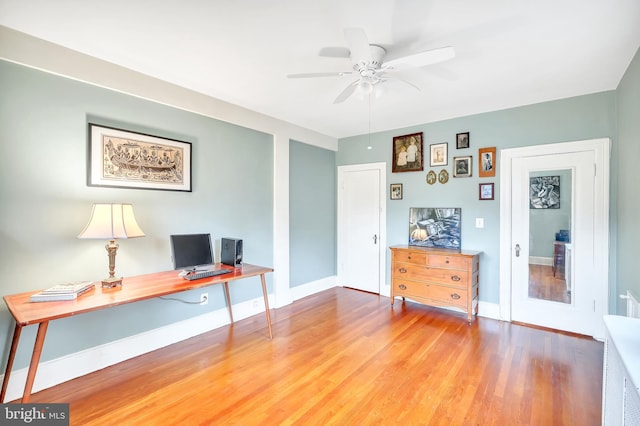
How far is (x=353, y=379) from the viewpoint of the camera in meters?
2.25

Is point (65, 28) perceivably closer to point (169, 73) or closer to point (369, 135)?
point (169, 73)

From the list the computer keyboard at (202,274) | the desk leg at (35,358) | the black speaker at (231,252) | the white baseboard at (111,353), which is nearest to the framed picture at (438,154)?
the black speaker at (231,252)

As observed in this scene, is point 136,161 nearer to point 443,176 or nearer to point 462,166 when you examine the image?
point 443,176

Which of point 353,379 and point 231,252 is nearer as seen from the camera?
point 353,379

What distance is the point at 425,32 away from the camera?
1.99 meters

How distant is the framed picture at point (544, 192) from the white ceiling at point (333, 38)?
0.90 metres

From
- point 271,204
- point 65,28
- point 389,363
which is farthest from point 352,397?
point 65,28

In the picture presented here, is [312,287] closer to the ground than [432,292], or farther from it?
closer to the ground

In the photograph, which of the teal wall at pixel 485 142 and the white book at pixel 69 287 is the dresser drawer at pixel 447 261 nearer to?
the teal wall at pixel 485 142

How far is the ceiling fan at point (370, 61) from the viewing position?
182cm

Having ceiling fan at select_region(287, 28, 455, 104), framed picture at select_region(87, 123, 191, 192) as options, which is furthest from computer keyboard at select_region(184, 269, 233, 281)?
ceiling fan at select_region(287, 28, 455, 104)

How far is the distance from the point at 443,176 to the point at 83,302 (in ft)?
12.8

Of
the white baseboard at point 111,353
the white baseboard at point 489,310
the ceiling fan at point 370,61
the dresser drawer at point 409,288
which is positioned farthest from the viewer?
the dresser drawer at point 409,288

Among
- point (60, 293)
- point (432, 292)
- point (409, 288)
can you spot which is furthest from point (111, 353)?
point (432, 292)
